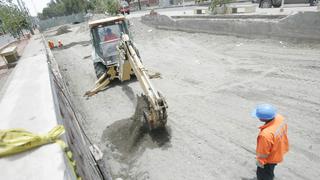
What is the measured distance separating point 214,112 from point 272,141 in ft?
12.3

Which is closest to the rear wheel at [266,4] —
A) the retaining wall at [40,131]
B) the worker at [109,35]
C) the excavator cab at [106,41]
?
the excavator cab at [106,41]

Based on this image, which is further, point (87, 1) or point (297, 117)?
point (87, 1)

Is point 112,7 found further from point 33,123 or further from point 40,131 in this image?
point 40,131

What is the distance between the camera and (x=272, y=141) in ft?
13.7

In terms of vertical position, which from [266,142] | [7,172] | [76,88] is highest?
[7,172]

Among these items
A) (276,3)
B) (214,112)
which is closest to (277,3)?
→ (276,3)

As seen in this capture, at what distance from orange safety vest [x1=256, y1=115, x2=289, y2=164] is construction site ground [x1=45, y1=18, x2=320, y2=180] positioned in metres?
1.14

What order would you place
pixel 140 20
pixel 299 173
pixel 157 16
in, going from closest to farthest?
1. pixel 299 173
2. pixel 157 16
3. pixel 140 20

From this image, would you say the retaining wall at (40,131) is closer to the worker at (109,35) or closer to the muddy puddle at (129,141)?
the muddy puddle at (129,141)

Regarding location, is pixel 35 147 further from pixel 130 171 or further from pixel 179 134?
pixel 179 134

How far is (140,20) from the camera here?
3134 centimetres

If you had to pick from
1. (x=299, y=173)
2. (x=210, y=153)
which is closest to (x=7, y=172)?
(x=210, y=153)

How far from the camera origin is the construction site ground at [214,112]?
582cm

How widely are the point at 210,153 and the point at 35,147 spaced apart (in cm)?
419
